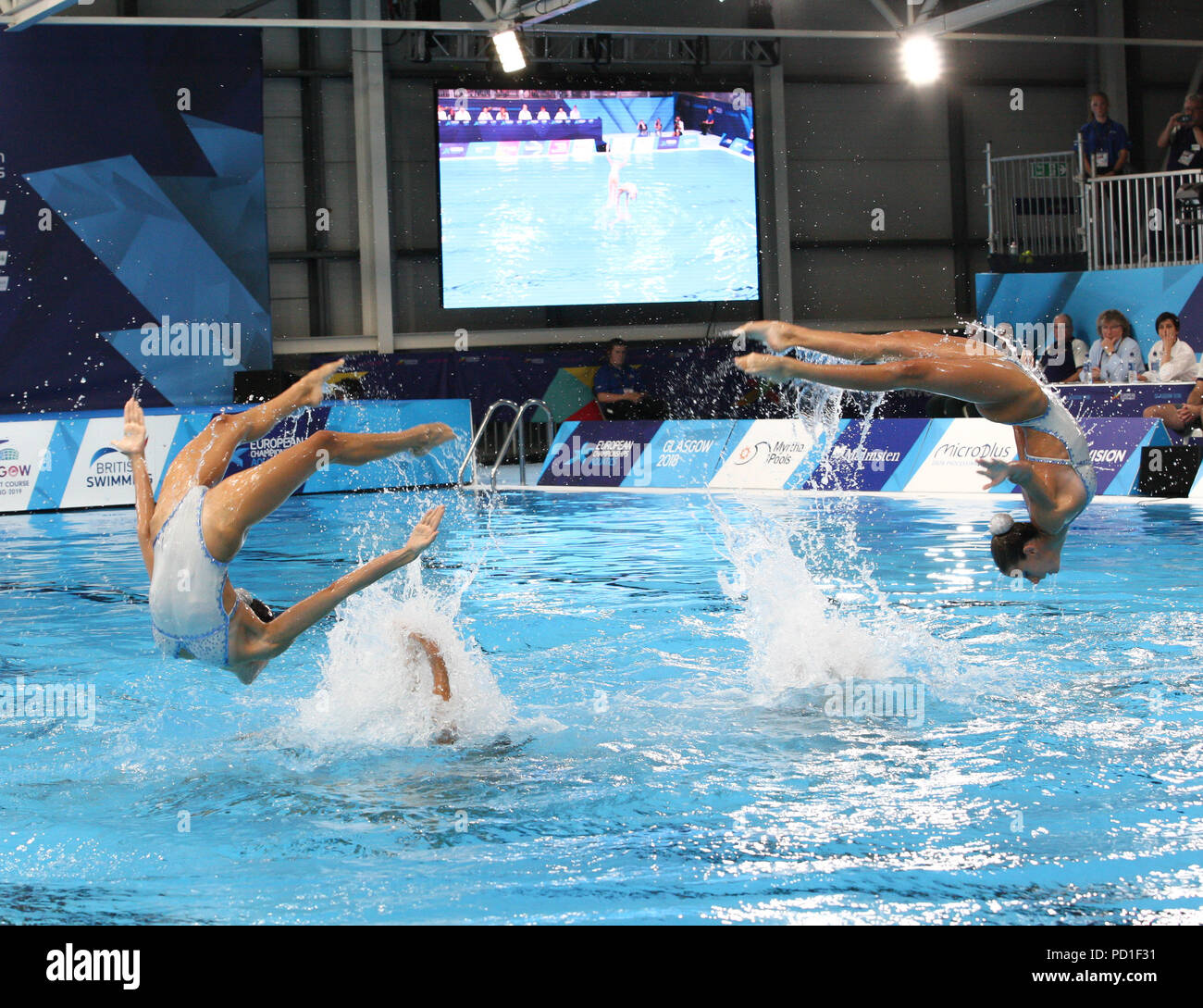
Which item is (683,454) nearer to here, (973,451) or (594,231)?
(973,451)

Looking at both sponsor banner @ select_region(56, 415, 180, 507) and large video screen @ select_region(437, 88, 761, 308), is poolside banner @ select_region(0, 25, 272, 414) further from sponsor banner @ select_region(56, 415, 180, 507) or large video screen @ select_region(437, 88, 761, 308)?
large video screen @ select_region(437, 88, 761, 308)

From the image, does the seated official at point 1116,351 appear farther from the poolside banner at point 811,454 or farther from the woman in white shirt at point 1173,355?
the poolside banner at point 811,454

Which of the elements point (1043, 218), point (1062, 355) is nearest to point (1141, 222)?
point (1043, 218)

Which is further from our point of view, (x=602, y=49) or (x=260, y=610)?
(x=602, y=49)

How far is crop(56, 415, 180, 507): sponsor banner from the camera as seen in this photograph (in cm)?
1432

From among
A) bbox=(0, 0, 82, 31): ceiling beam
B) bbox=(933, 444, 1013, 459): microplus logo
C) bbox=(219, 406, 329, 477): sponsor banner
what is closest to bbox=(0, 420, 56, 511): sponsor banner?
bbox=(219, 406, 329, 477): sponsor banner

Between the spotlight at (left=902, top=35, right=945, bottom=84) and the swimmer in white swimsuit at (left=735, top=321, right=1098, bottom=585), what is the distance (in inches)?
403

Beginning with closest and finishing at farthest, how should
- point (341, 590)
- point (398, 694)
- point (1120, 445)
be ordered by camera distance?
1. point (341, 590)
2. point (398, 694)
3. point (1120, 445)

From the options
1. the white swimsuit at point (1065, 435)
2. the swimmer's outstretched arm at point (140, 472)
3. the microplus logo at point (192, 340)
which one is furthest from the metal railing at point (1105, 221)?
the swimmer's outstretched arm at point (140, 472)

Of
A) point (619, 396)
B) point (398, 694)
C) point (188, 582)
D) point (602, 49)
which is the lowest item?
point (398, 694)

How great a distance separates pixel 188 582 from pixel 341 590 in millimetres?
546
